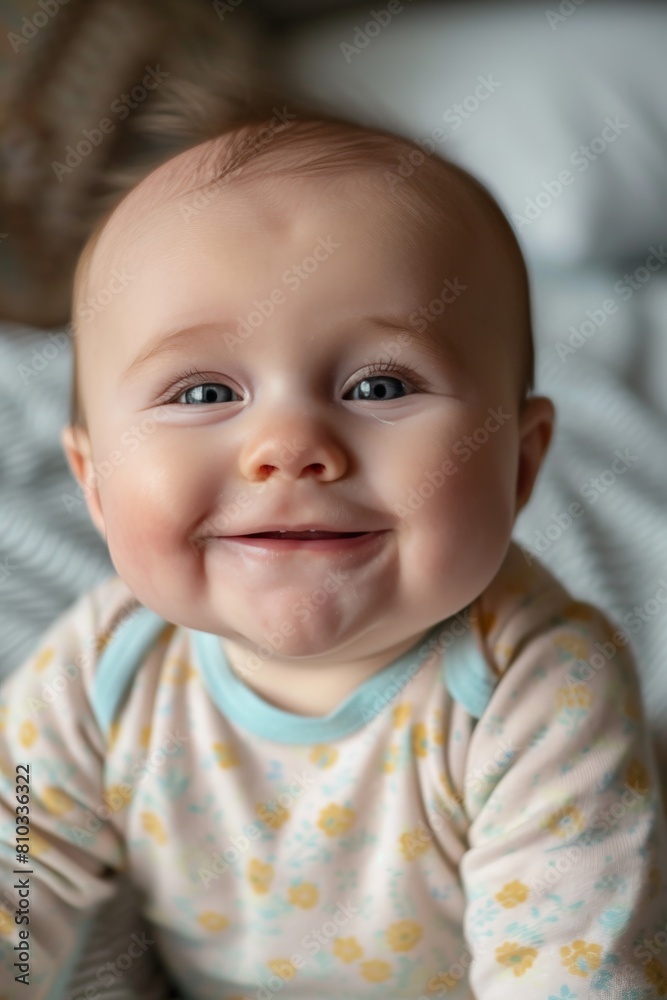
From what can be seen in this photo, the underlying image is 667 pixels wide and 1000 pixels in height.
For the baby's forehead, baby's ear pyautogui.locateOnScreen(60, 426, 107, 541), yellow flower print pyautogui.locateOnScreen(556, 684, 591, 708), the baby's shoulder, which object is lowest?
yellow flower print pyautogui.locateOnScreen(556, 684, 591, 708)

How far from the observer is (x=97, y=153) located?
188cm

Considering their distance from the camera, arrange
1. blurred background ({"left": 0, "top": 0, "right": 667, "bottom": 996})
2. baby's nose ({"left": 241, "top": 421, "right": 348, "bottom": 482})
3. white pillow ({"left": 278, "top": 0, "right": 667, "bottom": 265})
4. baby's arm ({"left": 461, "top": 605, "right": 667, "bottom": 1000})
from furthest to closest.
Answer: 1. white pillow ({"left": 278, "top": 0, "right": 667, "bottom": 265})
2. blurred background ({"left": 0, "top": 0, "right": 667, "bottom": 996})
3. baby's arm ({"left": 461, "top": 605, "right": 667, "bottom": 1000})
4. baby's nose ({"left": 241, "top": 421, "right": 348, "bottom": 482})

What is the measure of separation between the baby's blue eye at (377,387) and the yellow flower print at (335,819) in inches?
12.5

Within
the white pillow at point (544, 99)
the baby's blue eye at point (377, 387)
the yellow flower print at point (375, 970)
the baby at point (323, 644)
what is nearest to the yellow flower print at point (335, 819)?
the baby at point (323, 644)

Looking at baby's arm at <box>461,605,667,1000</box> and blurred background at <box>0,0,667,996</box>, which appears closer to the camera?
baby's arm at <box>461,605,667,1000</box>

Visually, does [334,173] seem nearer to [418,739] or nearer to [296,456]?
[296,456]

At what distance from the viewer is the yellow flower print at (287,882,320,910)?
32.6 inches

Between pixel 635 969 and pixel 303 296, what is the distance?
0.50 metres

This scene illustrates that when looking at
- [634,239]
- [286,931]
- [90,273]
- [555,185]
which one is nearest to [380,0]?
[555,185]

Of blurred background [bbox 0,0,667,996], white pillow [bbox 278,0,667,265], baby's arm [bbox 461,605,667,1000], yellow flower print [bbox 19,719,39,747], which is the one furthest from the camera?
white pillow [bbox 278,0,667,265]

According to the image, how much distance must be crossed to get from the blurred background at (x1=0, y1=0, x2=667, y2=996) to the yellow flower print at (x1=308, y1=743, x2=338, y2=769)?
0.76 metres

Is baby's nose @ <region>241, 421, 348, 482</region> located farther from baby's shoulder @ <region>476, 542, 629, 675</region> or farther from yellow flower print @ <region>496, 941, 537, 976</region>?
yellow flower print @ <region>496, 941, 537, 976</region>

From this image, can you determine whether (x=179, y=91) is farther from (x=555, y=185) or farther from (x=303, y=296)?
(x=555, y=185)

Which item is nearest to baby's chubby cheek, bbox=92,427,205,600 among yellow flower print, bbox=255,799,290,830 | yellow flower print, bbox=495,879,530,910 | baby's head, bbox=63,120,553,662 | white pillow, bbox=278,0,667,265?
baby's head, bbox=63,120,553,662
